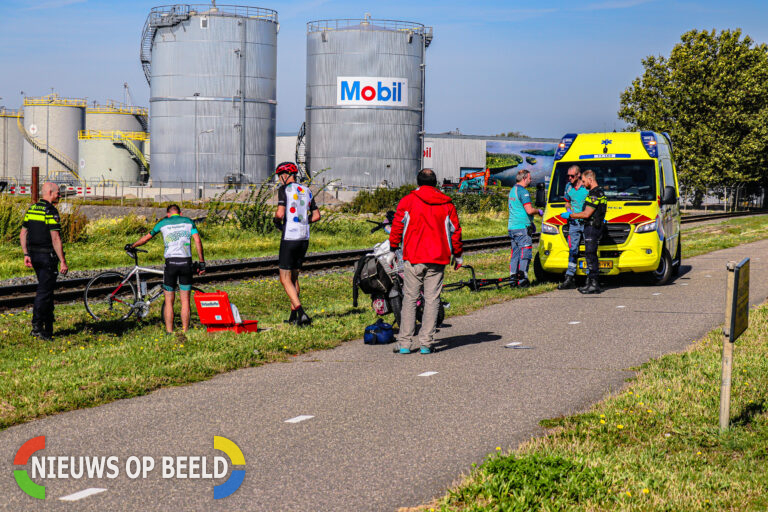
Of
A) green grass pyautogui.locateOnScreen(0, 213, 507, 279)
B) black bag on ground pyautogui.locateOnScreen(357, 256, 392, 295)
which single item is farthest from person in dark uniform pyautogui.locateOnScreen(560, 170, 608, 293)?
green grass pyautogui.locateOnScreen(0, 213, 507, 279)

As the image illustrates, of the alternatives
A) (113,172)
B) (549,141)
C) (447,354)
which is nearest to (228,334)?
(447,354)

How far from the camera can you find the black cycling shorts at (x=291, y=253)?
10578mm

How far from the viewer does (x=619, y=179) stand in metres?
15.6

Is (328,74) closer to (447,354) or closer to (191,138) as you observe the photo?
(191,138)

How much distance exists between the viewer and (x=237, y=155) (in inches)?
2403

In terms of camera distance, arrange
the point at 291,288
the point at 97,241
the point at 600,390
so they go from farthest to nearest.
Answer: the point at 97,241 < the point at 291,288 < the point at 600,390

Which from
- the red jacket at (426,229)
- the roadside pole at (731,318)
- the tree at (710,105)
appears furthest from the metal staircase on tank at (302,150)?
the roadside pole at (731,318)

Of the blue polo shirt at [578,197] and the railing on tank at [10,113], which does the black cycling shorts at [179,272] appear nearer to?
the blue polo shirt at [578,197]

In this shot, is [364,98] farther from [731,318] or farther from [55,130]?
[731,318]

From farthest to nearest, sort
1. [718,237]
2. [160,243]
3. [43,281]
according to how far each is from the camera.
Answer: [718,237] → [160,243] → [43,281]

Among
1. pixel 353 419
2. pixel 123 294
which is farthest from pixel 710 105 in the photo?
pixel 353 419

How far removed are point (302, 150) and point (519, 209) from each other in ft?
182

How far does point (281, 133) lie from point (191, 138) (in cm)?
2674

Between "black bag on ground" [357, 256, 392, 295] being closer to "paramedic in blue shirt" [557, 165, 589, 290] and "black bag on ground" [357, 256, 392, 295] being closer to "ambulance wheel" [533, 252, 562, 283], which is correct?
"paramedic in blue shirt" [557, 165, 589, 290]
